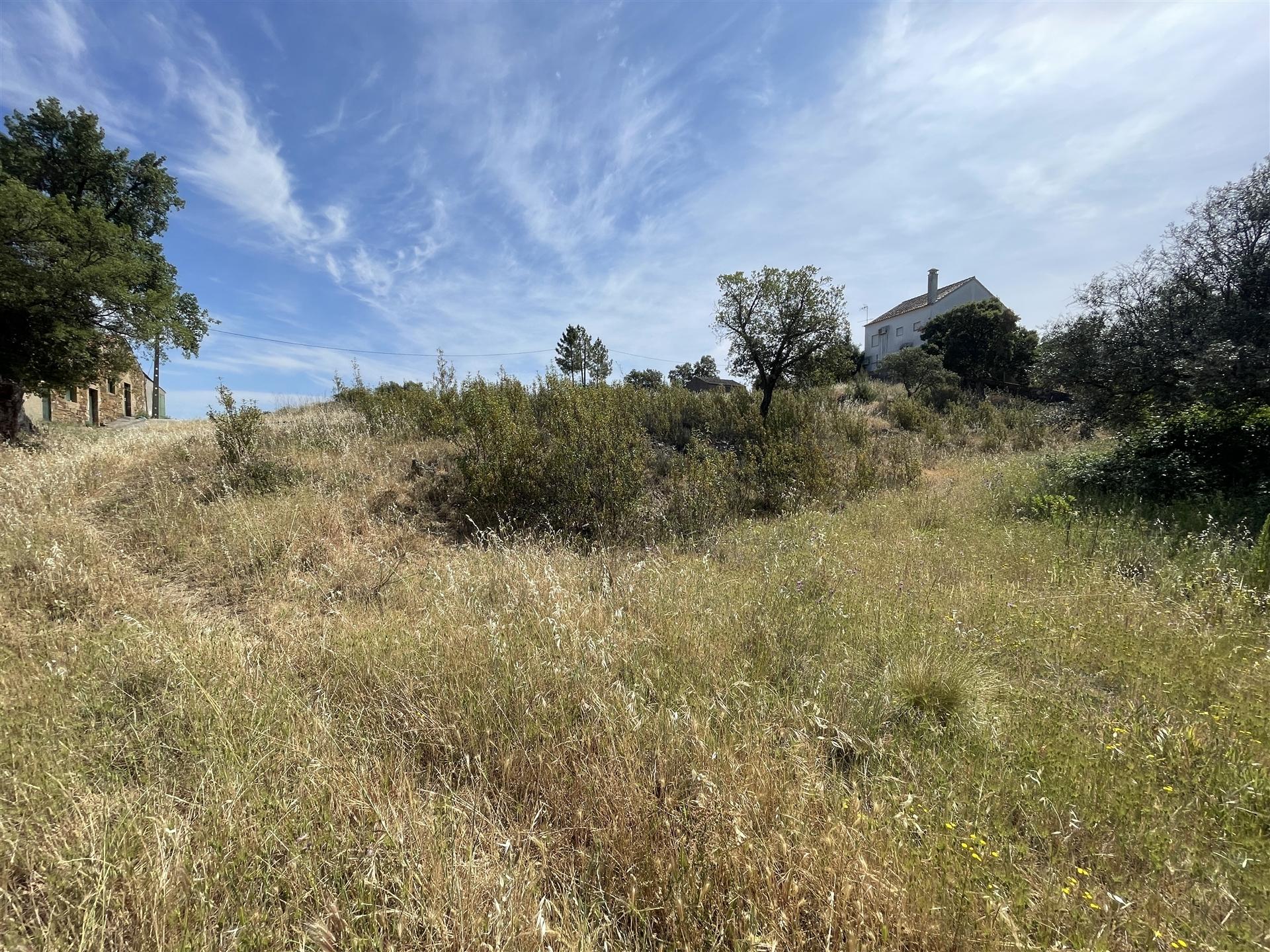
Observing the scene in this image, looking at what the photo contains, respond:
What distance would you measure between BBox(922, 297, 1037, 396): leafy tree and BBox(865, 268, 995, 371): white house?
859 centimetres

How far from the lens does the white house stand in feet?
122

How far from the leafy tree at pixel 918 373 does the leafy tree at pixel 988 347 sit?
3.26m

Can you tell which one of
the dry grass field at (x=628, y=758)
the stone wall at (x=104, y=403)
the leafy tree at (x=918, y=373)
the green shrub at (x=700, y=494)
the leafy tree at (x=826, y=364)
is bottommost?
the dry grass field at (x=628, y=758)

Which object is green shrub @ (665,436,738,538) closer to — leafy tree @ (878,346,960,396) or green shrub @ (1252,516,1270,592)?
green shrub @ (1252,516,1270,592)

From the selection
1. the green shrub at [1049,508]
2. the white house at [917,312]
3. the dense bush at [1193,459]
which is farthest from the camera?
the white house at [917,312]

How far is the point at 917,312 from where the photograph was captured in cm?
3812

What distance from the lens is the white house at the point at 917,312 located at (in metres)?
37.1

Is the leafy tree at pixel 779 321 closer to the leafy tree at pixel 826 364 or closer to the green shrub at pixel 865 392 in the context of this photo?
the leafy tree at pixel 826 364

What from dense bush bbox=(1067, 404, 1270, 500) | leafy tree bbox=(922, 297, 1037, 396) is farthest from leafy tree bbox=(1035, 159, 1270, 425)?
leafy tree bbox=(922, 297, 1037, 396)

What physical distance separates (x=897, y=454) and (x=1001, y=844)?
10.3m

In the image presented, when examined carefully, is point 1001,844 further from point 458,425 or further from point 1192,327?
point 1192,327

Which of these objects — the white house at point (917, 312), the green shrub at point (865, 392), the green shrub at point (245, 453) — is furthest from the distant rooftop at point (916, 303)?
the green shrub at point (245, 453)

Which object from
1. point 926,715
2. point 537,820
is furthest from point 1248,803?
point 537,820

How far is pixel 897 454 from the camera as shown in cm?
1062
